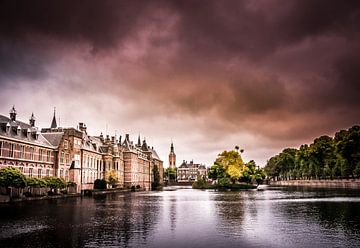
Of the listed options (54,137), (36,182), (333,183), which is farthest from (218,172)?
(36,182)

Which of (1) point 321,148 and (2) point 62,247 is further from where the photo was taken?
(1) point 321,148

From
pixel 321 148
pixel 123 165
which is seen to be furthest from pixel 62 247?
pixel 321 148

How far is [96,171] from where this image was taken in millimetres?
85688

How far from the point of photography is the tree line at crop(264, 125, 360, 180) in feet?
311

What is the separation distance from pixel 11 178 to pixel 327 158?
106788mm

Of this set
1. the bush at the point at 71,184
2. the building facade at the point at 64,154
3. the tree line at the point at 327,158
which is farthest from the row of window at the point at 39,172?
the tree line at the point at 327,158

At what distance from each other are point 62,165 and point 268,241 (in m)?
58.7

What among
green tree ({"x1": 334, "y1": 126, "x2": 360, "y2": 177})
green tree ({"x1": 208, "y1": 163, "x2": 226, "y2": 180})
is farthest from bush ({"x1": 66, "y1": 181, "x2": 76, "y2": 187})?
green tree ({"x1": 334, "y1": 126, "x2": 360, "y2": 177})

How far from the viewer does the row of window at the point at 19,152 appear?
51.9 m

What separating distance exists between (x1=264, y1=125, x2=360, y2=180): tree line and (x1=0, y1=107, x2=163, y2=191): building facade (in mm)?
62727

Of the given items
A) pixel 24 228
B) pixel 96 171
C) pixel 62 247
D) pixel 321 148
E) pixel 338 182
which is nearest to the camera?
pixel 62 247

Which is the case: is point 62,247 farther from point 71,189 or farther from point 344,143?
point 344,143

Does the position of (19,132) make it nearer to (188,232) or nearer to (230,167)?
(188,232)

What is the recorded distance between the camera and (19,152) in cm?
5594
